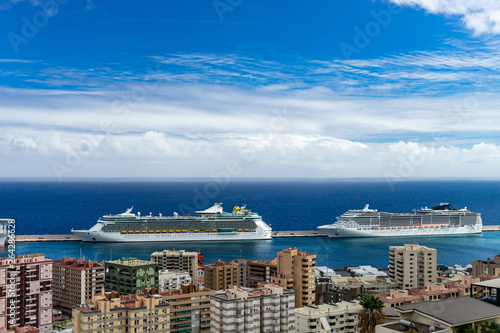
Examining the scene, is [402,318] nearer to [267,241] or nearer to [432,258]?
[432,258]

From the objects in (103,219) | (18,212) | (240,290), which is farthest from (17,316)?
(18,212)

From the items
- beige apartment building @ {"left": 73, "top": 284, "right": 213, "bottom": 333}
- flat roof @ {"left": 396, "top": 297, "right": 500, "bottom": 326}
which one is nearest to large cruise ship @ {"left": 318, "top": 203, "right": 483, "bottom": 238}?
beige apartment building @ {"left": 73, "top": 284, "right": 213, "bottom": 333}

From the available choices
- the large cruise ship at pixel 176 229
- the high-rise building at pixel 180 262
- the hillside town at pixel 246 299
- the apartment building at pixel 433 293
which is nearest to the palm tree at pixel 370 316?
the hillside town at pixel 246 299

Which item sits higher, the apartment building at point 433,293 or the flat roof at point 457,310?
the flat roof at point 457,310

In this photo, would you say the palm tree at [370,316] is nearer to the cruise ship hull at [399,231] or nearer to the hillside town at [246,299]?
the hillside town at [246,299]

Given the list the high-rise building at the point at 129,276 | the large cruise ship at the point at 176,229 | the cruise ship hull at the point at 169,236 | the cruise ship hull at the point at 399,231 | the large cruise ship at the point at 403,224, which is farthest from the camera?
the large cruise ship at the point at 403,224

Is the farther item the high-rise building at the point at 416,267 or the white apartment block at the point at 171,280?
the high-rise building at the point at 416,267

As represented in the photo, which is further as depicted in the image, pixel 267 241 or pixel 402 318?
pixel 267 241
